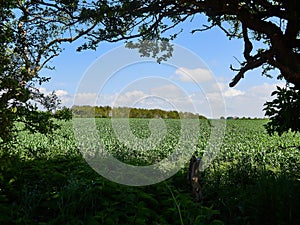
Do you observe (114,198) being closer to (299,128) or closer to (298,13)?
(299,128)

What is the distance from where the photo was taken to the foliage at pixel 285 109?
417 cm

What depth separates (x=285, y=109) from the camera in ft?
13.7

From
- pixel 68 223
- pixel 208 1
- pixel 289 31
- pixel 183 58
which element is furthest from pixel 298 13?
pixel 68 223

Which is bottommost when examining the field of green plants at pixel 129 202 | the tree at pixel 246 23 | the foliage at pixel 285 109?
the field of green plants at pixel 129 202

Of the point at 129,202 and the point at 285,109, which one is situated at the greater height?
the point at 285,109

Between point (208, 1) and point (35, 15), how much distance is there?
297 centimetres

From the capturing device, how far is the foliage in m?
4.17

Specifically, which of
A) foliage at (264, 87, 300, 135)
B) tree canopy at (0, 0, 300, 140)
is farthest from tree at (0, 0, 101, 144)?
foliage at (264, 87, 300, 135)

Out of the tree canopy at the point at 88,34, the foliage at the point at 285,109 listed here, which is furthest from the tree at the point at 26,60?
the foliage at the point at 285,109

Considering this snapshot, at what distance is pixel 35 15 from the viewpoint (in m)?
5.86

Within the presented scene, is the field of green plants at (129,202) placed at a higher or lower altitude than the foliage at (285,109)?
lower

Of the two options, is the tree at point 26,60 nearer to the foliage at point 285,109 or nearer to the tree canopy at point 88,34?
the tree canopy at point 88,34

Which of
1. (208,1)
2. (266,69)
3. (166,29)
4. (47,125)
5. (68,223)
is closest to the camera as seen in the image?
(68,223)

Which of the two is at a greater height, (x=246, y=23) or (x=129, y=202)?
(x=246, y=23)
